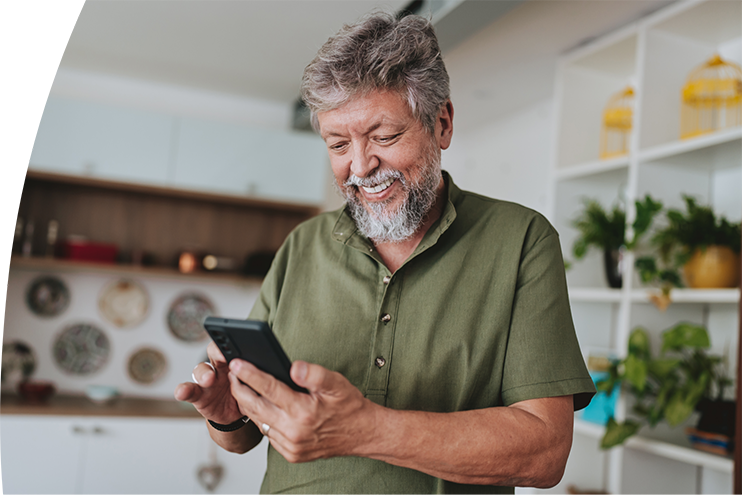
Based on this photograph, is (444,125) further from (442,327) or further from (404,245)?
(442,327)

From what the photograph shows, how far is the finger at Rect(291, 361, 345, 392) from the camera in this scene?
71cm

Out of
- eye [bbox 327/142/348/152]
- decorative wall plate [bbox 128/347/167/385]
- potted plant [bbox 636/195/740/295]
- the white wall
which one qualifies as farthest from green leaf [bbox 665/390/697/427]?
decorative wall plate [bbox 128/347/167/385]

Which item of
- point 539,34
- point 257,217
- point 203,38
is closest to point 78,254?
point 257,217

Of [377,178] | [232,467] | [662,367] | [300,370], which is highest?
[377,178]

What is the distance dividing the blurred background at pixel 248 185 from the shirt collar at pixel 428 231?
0.87m

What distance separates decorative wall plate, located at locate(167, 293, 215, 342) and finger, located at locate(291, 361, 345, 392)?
10.8 feet

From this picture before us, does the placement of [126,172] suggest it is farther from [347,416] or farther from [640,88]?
[347,416]

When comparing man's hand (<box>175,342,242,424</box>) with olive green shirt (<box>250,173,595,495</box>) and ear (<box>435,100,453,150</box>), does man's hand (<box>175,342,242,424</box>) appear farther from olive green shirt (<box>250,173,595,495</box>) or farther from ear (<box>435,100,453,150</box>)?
ear (<box>435,100,453,150</box>)

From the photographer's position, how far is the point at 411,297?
106 centimetres

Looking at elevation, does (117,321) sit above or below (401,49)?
below

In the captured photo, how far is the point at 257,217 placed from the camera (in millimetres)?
4043

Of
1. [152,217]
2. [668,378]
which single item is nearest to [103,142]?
[152,217]

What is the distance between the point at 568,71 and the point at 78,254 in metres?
2.74

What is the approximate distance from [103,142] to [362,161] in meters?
2.83
